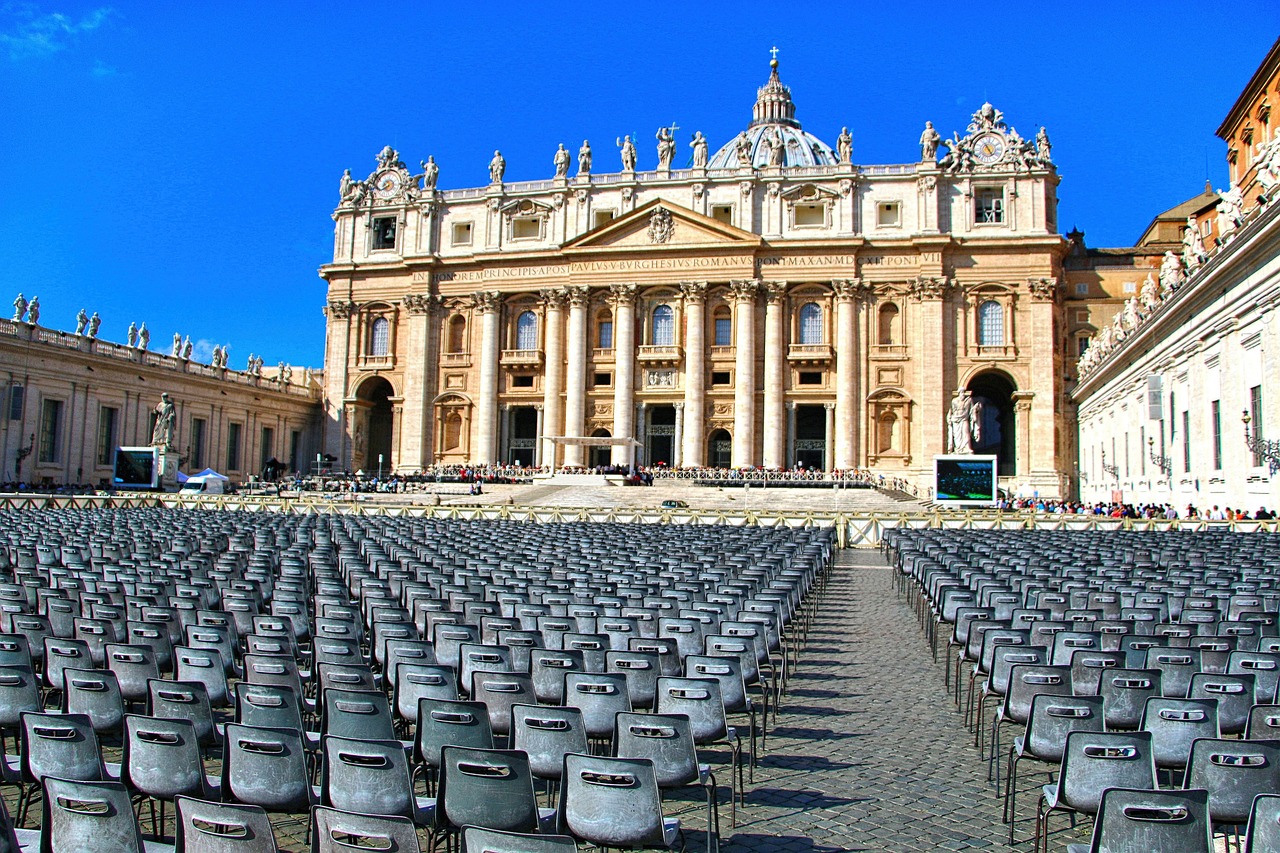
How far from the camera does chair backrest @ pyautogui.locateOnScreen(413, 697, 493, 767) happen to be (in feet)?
19.7

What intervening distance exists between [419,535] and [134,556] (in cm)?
805

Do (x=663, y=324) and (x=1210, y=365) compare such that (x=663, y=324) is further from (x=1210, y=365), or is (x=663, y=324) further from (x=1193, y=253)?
(x=1210, y=365)

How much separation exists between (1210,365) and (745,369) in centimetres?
3355

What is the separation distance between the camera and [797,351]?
64.6 m

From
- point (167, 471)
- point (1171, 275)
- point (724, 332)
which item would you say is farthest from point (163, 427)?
Answer: point (1171, 275)

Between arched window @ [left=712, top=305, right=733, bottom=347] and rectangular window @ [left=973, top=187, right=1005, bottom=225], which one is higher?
rectangular window @ [left=973, top=187, right=1005, bottom=225]

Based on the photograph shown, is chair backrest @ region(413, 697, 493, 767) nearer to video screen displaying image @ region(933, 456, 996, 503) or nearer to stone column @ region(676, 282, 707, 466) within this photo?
video screen displaying image @ region(933, 456, 996, 503)

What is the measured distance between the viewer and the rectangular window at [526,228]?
70250 mm

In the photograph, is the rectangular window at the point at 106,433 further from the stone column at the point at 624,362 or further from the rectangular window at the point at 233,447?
the stone column at the point at 624,362

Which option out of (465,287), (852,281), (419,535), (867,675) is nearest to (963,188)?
(852,281)

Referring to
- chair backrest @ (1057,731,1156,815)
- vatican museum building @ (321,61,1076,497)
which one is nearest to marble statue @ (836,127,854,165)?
vatican museum building @ (321,61,1076,497)

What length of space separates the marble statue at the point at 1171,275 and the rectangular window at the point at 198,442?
55186mm

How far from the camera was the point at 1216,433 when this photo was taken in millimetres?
33281

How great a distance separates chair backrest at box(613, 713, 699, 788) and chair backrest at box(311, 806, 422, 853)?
7.08 ft
